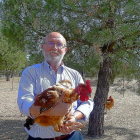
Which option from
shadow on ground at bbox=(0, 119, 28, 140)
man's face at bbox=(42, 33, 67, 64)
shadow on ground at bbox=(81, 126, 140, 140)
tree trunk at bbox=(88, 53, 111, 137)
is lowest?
shadow on ground at bbox=(0, 119, 28, 140)

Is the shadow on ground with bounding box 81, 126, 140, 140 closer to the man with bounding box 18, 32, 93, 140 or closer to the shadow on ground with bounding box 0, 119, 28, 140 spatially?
the shadow on ground with bounding box 0, 119, 28, 140

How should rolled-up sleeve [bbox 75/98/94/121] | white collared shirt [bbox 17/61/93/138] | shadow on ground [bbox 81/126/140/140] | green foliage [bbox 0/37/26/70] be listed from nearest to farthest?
white collared shirt [bbox 17/61/93/138]
rolled-up sleeve [bbox 75/98/94/121]
shadow on ground [bbox 81/126/140/140]
green foliage [bbox 0/37/26/70]

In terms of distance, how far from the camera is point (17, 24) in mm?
3877

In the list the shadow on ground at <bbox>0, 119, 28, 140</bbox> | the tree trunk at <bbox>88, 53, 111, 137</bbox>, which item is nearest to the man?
the tree trunk at <bbox>88, 53, 111, 137</bbox>

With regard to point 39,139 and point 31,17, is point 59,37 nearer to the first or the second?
point 39,139

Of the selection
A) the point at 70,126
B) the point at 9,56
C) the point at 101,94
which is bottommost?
the point at 101,94

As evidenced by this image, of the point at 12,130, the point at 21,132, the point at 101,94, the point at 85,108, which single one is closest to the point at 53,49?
the point at 85,108

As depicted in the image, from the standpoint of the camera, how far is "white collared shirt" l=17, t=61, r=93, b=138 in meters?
1.55

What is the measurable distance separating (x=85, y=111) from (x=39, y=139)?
1.61ft

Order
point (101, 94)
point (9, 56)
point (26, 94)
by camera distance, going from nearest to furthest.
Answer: point (26, 94) < point (101, 94) < point (9, 56)

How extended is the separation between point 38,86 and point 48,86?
0.09 m

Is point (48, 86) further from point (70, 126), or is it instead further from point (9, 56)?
point (9, 56)

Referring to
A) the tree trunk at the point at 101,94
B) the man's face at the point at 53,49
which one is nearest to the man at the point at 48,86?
the man's face at the point at 53,49

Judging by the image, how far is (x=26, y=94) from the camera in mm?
1562
